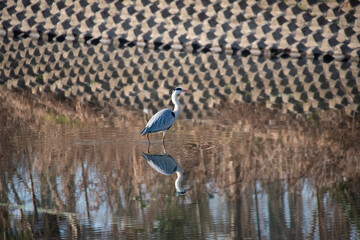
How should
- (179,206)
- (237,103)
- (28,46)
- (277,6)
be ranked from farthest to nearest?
(28,46) < (277,6) < (237,103) < (179,206)

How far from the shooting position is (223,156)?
7.14 m

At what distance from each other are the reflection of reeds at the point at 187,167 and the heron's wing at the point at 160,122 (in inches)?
8.8

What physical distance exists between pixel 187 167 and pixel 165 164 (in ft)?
0.88

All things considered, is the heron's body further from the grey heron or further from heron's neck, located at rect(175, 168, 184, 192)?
heron's neck, located at rect(175, 168, 184, 192)

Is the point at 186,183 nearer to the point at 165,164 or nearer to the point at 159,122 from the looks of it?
the point at 165,164

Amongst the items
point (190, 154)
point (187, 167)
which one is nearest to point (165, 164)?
point (187, 167)

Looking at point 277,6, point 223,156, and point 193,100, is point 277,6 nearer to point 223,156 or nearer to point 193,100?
point 193,100

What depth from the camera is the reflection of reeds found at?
5.44 metres

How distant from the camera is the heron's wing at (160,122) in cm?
762

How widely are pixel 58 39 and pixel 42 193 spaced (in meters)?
10.9

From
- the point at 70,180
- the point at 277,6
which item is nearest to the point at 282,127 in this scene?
the point at 70,180

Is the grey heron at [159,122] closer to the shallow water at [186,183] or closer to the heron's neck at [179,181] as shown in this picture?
the shallow water at [186,183]

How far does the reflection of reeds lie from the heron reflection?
0.08 meters

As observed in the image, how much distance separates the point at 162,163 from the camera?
6.98 m
